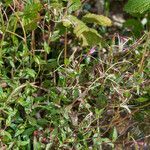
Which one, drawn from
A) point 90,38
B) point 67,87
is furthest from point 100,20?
point 67,87

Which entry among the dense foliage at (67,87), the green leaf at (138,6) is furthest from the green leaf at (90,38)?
the green leaf at (138,6)

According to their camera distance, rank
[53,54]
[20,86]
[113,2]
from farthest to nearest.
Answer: [113,2], [53,54], [20,86]

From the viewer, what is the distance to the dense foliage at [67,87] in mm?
2014

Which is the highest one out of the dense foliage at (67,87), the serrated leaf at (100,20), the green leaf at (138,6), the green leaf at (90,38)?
the green leaf at (138,6)

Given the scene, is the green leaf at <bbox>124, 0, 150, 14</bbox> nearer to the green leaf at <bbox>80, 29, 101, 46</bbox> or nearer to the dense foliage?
the dense foliage

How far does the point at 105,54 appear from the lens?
238cm

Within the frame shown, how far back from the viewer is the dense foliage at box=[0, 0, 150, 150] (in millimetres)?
2014

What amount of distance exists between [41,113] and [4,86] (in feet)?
0.72

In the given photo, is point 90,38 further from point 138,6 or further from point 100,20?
point 138,6

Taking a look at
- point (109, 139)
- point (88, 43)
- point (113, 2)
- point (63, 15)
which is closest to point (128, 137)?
point (109, 139)

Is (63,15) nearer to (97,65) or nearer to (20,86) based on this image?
(97,65)

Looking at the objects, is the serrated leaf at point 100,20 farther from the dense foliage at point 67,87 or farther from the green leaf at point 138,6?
the green leaf at point 138,6

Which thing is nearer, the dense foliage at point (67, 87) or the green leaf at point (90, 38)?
the dense foliage at point (67, 87)

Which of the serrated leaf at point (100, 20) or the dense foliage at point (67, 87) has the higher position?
the serrated leaf at point (100, 20)
